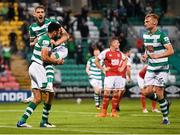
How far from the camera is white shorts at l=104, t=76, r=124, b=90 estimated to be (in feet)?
83.4

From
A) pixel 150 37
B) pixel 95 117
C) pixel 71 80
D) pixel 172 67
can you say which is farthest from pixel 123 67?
pixel 172 67

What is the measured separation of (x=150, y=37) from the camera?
20.6 m

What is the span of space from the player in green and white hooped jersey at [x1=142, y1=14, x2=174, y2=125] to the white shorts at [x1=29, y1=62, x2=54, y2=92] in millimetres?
2859

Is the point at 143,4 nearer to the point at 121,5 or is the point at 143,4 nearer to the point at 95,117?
the point at 121,5

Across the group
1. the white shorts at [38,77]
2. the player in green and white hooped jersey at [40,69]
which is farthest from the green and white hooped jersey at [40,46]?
the white shorts at [38,77]

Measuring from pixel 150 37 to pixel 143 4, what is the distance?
2893cm

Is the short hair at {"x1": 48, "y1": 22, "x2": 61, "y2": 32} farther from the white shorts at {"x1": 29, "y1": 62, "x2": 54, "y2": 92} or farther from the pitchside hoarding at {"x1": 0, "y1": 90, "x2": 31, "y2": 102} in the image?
the pitchside hoarding at {"x1": 0, "y1": 90, "x2": 31, "y2": 102}

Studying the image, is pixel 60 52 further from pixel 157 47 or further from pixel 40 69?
pixel 157 47

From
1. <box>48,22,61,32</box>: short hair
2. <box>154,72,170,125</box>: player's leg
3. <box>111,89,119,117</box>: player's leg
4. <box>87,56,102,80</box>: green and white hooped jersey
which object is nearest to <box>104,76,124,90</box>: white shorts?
<box>111,89,119,117</box>: player's leg

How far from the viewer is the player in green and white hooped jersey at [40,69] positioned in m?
19.2

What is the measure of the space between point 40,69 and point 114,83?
6.42 m

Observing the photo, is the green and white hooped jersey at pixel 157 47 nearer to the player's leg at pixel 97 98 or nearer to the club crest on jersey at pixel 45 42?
the club crest on jersey at pixel 45 42

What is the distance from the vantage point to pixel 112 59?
26.0 m

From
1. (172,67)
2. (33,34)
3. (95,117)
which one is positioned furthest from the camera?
(172,67)
